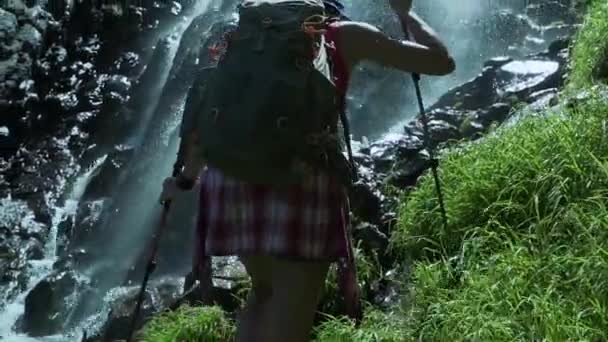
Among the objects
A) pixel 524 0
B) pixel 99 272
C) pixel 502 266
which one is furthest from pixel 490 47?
pixel 502 266

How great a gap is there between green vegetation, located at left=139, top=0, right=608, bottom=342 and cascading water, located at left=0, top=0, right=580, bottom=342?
372 cm

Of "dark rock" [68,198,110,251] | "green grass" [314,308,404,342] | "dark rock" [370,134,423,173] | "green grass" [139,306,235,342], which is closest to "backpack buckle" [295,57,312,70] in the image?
"green grass" [314,308,404,342]

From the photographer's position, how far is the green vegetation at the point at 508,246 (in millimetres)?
3746

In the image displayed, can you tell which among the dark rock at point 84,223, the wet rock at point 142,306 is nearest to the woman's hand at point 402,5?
the wet rock at point 142,306

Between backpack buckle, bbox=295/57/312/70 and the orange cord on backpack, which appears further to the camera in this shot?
the orange cord on backpack

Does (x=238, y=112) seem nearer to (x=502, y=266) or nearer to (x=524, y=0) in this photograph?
(x=502, y=266)

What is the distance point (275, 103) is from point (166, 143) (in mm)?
9365

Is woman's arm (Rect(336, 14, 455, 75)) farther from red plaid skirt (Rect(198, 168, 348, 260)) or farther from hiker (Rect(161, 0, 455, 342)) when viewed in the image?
red plaid skirt (Rect(198, 168, 348, 260))

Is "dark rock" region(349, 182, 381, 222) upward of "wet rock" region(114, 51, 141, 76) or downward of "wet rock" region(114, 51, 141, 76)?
downward

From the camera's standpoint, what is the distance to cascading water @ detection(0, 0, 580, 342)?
934 cm

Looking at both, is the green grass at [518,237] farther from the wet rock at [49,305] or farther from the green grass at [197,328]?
the wet rock at [49,305]

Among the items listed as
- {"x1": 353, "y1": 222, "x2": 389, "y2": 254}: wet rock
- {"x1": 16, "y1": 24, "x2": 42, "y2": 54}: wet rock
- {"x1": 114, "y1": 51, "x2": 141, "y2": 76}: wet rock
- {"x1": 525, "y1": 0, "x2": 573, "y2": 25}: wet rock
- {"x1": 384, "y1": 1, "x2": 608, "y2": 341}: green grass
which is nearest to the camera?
{"x1": 384, "y1": 1, "x2": 608, "y2": 341}: green grass

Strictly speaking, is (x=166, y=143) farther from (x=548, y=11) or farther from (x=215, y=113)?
(x=215, y=113)

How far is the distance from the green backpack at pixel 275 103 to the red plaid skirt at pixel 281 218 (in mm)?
64
